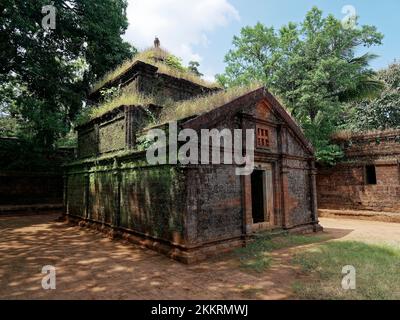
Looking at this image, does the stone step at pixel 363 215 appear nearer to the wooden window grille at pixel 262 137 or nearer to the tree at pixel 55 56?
the wooden window grille at pixel 262 137

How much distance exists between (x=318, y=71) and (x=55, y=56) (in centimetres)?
1616

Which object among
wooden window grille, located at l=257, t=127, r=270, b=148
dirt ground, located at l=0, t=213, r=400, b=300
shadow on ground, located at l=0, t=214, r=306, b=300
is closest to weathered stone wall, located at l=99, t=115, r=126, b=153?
dirt ground, located at l=0, t=213, r=400, b=300

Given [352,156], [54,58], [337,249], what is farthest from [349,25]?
[54,58]

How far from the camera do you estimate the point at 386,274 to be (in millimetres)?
5641

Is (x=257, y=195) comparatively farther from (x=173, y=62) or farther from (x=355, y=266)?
(x=173, y=62)

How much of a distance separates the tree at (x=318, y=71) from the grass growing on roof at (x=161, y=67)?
5.17 m

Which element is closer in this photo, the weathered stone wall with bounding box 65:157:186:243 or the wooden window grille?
the weathered stone wall with bounding box 65:157:186:243

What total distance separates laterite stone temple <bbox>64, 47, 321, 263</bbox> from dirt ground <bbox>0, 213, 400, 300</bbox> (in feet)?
2.06

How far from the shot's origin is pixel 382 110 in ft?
79.6

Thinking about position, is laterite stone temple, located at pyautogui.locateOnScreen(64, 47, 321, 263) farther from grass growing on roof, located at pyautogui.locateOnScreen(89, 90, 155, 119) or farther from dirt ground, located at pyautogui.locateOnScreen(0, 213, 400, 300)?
dirt ground, located at pyautogui.locateOnScreen(0, 213, 400, 300)

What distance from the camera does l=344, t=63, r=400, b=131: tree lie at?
23719 mm

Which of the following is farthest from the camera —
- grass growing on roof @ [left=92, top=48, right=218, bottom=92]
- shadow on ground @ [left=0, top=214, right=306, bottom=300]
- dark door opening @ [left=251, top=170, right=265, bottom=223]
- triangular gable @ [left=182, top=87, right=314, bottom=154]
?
grass growing on roof @ [left=92, top=48, right=218, bottom=92]

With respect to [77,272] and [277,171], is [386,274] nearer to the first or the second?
[277,171]

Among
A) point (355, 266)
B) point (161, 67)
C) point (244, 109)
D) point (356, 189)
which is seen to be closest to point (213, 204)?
point (244, 109)
